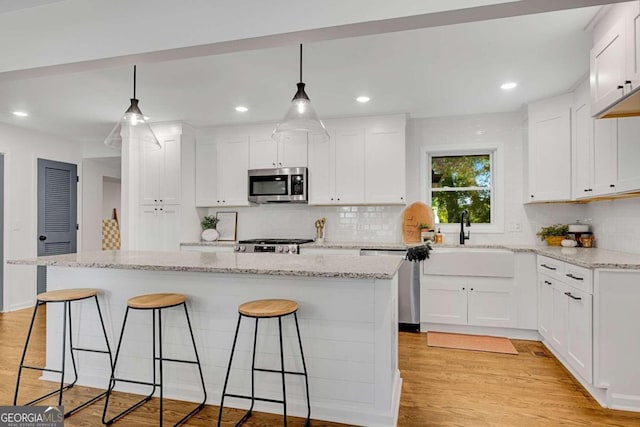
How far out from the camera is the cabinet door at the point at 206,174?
485cm

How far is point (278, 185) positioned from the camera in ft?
14.8

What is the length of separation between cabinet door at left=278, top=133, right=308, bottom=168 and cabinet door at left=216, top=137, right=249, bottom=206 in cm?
48

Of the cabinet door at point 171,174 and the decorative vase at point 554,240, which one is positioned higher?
the cabinet door at point 171,174

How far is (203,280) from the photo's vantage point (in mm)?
2404

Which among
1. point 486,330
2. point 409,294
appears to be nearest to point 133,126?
point 409,294

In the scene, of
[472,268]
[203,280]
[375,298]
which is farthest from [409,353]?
[203,280]

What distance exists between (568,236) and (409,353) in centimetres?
205

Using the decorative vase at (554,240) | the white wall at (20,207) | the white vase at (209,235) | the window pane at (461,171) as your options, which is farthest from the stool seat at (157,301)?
the white wall at (20,207)

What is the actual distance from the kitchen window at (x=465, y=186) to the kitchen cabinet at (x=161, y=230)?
317 cm

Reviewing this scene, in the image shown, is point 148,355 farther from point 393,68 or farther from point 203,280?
point 393,68

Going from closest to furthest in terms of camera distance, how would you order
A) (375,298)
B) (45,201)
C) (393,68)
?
1. (375,298)
2. (393,68)
3. (45,201)

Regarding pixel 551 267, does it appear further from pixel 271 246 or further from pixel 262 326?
pixel 271 246

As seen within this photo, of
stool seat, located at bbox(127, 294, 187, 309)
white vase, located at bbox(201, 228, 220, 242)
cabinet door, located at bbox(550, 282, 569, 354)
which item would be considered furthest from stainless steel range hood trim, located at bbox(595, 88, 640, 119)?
white vase, located at bbox(201, 228, 220, 242)

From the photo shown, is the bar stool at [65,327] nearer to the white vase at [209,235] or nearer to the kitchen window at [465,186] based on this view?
the white vase at [209,235]
